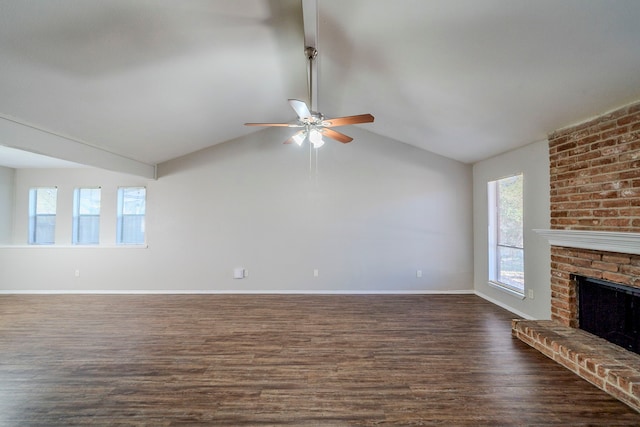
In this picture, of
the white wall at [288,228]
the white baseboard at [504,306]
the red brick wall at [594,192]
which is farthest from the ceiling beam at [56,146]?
the white baseboard at [504,306]


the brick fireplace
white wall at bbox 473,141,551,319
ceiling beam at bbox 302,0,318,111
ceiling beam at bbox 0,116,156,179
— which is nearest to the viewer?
ceiling beam at bbox 302,0,318,111

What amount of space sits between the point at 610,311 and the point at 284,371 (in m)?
3.16

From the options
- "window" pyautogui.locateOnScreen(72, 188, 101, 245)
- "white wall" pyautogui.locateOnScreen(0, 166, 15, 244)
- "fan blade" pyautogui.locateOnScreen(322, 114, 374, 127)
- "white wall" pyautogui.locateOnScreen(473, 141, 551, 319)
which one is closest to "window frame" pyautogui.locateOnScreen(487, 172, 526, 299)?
"white wall" pyautogui.locateOnScreen(473, 141, 551, 319)

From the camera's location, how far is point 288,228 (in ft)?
16.7

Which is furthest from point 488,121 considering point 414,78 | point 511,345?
point 511,345

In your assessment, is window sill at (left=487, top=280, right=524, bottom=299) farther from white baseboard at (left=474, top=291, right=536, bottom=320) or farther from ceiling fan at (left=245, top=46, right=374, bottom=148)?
ceiling fan at (left=245, top=46, right=374, bottom=148)

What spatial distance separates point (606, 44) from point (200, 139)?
16.2 ft

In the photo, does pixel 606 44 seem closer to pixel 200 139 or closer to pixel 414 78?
pixel 414 78

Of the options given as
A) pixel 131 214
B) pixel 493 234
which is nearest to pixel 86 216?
pixel 131 214

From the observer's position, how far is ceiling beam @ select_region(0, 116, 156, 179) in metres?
2.84

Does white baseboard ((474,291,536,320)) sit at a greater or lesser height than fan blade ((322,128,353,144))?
lesser

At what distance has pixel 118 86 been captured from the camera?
109 inches

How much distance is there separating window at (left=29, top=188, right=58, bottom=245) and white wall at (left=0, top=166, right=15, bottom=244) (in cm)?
35

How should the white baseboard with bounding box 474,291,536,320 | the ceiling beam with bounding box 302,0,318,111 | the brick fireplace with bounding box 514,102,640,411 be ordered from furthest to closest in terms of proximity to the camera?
the white baseboard with bounding box 474,291,536,320, the brick fireplace with bounding box 514,102,640,411, the ceiling beam with bounding box 302,0,318,111
